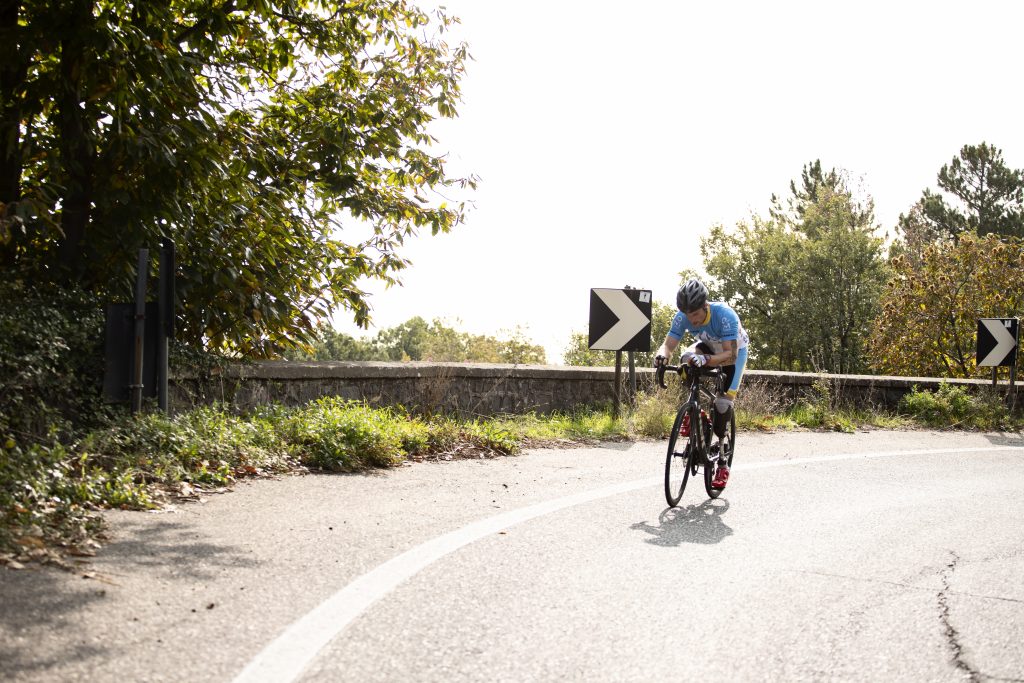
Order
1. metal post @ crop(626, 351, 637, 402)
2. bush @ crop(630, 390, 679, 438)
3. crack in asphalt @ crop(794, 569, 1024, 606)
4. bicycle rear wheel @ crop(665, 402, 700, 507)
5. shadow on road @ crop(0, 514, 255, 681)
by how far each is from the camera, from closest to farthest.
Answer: shadow on road @ crop(0, 514, 255, 681) < crack in asphalt @ crop(794, 569, 1024, 606) < bicycle rear wheel @ crop(665, 402, 700, 507) < bush @ crop(630, 390, 679, 438) < metal post @ crop(626, 351, 637, 402)

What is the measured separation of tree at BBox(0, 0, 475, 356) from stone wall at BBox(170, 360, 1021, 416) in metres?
0.51

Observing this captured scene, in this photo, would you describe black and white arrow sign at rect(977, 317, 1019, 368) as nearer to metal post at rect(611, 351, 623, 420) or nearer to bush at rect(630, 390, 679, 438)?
bush at rect(630, 390, 679, 438)

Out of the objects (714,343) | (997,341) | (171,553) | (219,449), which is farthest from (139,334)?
(997,341)

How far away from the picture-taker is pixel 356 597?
4125 mm

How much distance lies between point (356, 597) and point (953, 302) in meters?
32.7

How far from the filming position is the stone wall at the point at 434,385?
30.4 ft

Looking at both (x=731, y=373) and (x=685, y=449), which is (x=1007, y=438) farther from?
(x=685, y=449)

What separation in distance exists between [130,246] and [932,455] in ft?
29.5

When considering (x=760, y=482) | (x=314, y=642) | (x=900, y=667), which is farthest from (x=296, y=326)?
(x=900, y=667)

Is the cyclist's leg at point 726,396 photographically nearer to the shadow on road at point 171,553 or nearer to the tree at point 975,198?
the shadow on road at point 171,553

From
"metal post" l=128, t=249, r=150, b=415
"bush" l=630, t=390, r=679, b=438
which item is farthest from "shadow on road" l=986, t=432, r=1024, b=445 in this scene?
"metal post" l=128, t=249, r=150, b=415

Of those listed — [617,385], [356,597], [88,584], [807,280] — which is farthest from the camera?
[807,280]

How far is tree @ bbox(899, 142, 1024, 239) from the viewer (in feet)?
187

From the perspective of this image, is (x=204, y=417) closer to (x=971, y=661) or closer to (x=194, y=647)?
(x=194, y=647)
